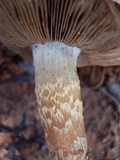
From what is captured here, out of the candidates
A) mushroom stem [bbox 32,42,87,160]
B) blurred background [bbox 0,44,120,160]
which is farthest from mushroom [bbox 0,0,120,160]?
blurred background [bbox 0,44,120,160]

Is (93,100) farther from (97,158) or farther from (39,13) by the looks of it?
(39,13)

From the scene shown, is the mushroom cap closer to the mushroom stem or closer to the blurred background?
the mushroom stem

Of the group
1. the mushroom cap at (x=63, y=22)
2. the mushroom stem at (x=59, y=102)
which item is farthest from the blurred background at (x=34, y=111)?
the mushroom cap at (x=63, y=22)

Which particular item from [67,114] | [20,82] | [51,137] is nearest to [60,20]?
[67,114]

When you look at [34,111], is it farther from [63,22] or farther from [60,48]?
[63,22]

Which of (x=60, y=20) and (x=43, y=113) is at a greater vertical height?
(x=60, y=20)

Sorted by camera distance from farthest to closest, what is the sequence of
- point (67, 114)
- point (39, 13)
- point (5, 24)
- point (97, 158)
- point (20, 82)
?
point (20, 82), point (97, 158), point (67, 114), point (5, 24), point (39, 13)

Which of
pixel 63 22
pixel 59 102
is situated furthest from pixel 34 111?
pixel 63 22
